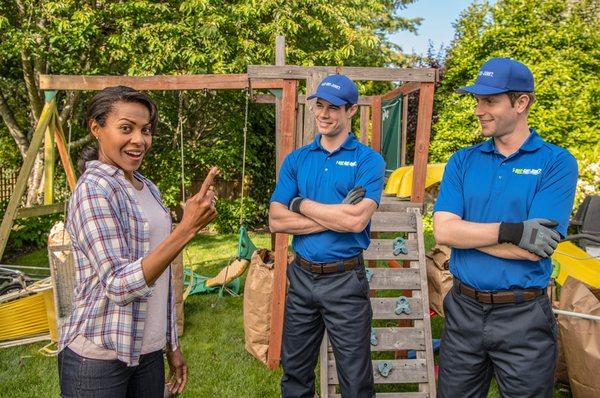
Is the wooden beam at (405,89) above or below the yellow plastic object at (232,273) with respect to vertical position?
above

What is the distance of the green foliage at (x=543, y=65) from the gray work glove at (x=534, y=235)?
322 inches

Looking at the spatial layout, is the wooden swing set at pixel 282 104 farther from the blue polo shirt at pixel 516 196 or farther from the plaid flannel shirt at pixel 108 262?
the plaid flannel shirt at pixel 108 262

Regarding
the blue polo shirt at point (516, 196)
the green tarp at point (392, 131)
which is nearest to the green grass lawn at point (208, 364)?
the blue polo shirt at point (516, 196)

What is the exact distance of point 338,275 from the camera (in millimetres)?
3059

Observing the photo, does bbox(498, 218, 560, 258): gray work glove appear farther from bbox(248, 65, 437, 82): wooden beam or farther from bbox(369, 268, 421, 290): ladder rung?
bbox(248, 65, 437, 82): wooden beam

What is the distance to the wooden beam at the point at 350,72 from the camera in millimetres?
4012

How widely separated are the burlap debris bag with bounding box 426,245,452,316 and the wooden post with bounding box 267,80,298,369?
1.25 meters

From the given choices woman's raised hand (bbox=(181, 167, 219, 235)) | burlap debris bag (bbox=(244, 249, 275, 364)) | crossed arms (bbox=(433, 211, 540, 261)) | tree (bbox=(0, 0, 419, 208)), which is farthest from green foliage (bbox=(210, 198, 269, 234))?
woman's raised hand (bbox=(181, 167, 219, 235))

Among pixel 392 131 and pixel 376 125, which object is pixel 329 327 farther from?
pixel 392 131

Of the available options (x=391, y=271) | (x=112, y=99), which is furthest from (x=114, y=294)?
(x=391, y=271)

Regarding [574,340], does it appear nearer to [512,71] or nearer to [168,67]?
[512,71]

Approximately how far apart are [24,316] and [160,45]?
A: 536 centimetres

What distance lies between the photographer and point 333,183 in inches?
123

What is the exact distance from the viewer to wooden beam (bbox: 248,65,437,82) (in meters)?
4.01
